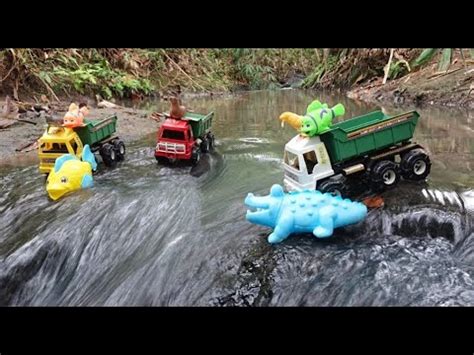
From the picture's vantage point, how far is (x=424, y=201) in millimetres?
3371

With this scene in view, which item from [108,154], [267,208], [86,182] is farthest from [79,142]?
[267,208]

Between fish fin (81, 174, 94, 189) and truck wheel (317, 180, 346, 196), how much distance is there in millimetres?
1977

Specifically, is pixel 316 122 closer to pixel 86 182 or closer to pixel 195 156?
pixel 195 156

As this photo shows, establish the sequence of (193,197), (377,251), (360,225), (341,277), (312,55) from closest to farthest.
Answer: (341,277) → (377,251) → (360,225) → (193,197) → (312,55)

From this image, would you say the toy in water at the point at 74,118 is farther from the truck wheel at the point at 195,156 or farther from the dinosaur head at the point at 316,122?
the dinosaur head at the point at 316,122

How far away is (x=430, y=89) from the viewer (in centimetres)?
837

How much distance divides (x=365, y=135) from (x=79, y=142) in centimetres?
260

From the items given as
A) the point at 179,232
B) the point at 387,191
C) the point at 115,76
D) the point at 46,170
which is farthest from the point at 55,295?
the point at 115,76

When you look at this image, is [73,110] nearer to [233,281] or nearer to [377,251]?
[233,281]

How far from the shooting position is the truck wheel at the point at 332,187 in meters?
3.34

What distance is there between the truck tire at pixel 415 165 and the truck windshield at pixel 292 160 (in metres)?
0.86

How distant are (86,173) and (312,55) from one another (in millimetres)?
10959

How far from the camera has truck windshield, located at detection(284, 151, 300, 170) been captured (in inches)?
132

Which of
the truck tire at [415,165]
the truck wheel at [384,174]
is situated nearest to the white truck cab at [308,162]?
the truck wheel at [384,174]
